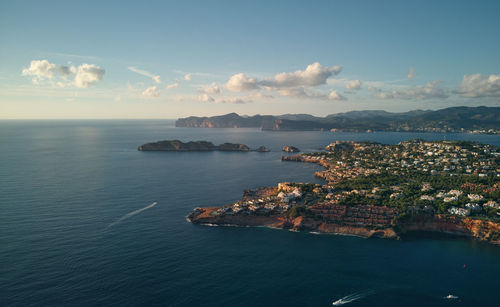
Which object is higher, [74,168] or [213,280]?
[74,168]

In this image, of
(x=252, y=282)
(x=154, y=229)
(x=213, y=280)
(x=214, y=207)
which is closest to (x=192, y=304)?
(x=213, y=280)

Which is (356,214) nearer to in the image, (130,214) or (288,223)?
(288,223)

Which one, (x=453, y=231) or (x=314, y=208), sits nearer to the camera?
(x=453, y=231)

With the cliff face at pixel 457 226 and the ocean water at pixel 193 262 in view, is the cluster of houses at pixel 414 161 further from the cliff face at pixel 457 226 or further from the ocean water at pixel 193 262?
the ocean water at pixel 193 262

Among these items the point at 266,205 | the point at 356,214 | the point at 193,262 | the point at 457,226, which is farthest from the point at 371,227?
the point at 193,262

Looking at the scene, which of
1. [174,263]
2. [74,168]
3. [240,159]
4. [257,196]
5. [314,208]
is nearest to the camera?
[174,263]

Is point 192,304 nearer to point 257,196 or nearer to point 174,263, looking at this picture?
point 174,263

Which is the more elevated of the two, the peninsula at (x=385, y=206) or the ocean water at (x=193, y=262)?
the peninsula at (x=385, y=206)

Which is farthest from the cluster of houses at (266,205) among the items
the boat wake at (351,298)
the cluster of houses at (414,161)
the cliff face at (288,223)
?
the cluster of houses at (414,161)
